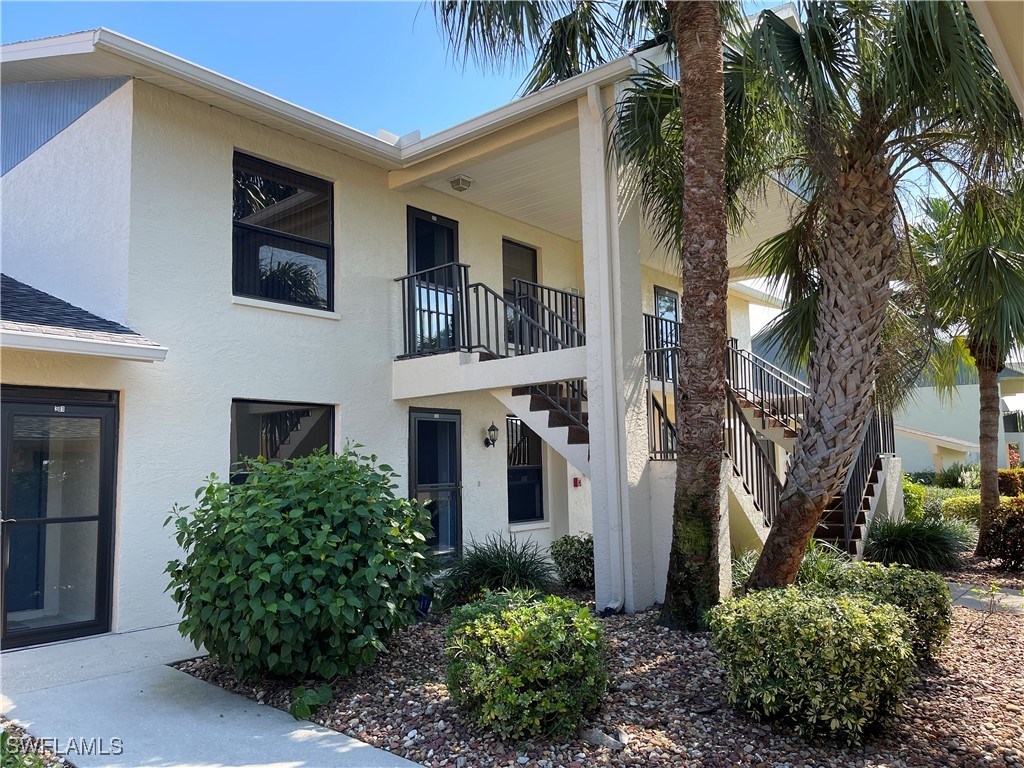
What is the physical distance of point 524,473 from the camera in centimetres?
1199

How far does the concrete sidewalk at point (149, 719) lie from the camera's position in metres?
4.34

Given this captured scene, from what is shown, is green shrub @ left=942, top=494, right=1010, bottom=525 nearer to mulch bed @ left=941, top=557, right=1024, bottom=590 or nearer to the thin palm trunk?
the thin palm trunk

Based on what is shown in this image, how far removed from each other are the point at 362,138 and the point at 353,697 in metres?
6.45

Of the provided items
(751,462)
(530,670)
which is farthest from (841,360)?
(530,670)

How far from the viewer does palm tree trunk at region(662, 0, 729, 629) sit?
6512 mm

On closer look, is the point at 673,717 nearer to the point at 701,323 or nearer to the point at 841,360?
the point at 701,323

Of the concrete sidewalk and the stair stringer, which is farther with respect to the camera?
Answer: the stair stringer

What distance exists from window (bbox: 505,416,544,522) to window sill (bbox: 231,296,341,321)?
11.3 feet

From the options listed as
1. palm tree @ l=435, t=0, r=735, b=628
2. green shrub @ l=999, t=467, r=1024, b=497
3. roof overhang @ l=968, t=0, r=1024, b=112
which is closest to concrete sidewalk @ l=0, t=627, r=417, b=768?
A: palm tree @ l=435, t=0, r=735, b=628

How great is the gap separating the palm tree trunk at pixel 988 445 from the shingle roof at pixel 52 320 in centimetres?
1165

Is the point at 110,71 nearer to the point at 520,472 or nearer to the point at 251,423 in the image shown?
the point at 251,423

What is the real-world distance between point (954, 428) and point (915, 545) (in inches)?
1055

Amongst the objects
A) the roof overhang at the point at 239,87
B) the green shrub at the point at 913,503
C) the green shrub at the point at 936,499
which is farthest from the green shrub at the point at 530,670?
the green shrub at the point at 913,503

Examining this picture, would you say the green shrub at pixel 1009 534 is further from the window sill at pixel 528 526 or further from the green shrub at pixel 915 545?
the window sill at pixel 528 526
